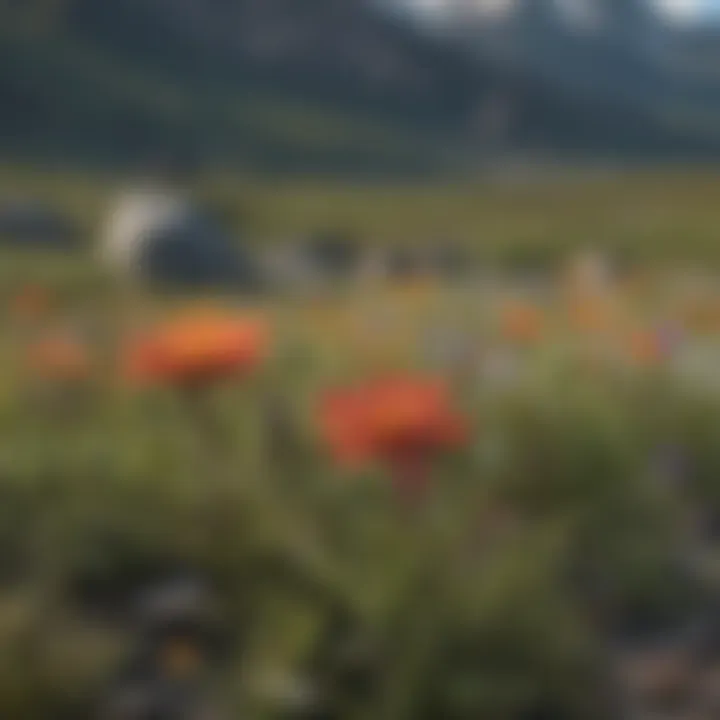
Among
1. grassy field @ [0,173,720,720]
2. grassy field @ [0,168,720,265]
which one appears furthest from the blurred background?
grassy field @ [0,168,720,265]

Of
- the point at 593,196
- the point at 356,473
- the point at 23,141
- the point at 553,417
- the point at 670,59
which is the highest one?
the point at 670,59

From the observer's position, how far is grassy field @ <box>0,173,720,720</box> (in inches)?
83.6

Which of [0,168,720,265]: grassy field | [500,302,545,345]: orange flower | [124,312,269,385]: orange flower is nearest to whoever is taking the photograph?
[124,312,269,385]: orange flower

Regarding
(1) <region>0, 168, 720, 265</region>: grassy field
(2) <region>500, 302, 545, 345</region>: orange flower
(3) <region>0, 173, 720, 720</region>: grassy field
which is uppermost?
(1) <region>0, 168, 720, 265</region>: grassy field

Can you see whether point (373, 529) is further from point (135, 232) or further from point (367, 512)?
point (135, 232)

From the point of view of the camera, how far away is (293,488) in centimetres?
253

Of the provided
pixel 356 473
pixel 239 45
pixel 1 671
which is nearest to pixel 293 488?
pixel 356 473

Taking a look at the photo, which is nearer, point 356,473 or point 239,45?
point 356,473

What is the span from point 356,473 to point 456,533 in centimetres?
27

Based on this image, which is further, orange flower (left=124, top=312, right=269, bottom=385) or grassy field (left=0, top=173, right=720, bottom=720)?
orange flower (left=124, top=312, right=269, bottom=385)

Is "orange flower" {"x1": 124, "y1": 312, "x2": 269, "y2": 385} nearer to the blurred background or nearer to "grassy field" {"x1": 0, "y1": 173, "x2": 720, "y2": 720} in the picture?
the blurred background

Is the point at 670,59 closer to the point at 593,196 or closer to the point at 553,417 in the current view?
the point at 593,196

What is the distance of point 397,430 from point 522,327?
1.70m

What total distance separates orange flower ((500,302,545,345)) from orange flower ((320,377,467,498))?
1431 millimetres
